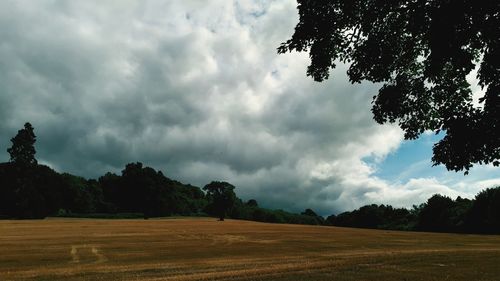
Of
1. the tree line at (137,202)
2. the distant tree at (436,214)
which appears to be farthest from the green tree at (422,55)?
the distant tree at (436,214)

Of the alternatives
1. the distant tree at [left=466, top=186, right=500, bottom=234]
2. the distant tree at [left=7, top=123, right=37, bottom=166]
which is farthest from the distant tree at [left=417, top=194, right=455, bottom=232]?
the distant tree at [left=7, top=123, right=37, bottom=166]

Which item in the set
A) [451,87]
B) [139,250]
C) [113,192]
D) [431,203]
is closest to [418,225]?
[431,203]

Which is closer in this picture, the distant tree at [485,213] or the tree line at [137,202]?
the distant tree at [485,213]

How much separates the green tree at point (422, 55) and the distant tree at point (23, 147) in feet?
411

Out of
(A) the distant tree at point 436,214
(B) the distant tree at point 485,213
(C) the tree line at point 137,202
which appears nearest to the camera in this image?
(B) the distant tree at point 485,213

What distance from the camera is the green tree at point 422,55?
13016 mm

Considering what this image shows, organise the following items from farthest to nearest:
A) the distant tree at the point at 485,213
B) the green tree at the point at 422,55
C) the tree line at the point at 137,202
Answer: the tree line at the point at 137,202 → the distant tree at the point at 485,213 → the green tree at the point at 422,55

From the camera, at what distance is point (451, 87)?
17562 millimetres

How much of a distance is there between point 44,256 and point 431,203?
133164mm

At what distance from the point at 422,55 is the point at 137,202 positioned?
135876 millimetres

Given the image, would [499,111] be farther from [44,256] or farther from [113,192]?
[113,192]

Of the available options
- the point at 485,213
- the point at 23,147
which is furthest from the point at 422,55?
the point at 23,147

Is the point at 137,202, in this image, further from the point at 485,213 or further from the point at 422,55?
the point at 422,55

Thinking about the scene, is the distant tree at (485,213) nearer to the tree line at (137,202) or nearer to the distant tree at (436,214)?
the tree line at (137,202)
